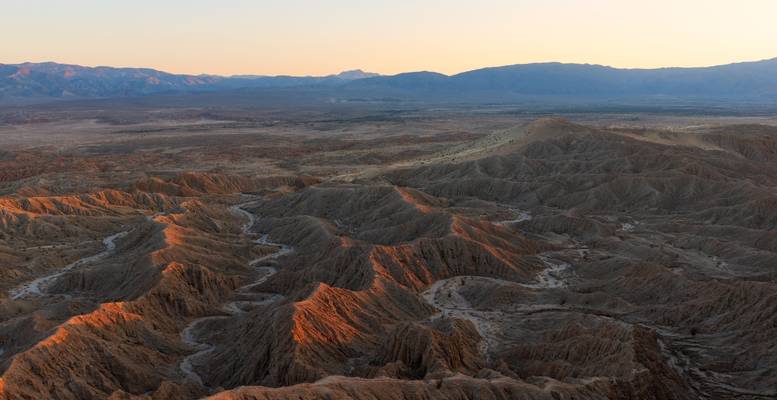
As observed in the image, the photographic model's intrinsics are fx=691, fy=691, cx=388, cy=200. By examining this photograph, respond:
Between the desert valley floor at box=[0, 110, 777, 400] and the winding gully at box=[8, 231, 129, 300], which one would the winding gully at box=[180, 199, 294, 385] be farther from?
the winding gully at box=[8, 231, 129, 300]

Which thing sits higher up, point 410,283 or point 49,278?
point 410,283

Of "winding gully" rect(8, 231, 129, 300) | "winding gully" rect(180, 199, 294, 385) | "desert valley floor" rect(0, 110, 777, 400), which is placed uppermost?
"desert valley floor" rect(0, 110, 777, 400)

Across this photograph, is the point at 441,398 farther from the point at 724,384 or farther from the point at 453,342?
the point at 724,384

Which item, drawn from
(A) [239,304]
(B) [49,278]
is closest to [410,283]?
(A) [239,304]

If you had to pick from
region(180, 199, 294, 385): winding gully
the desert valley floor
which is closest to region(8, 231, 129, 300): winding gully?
the desert valley floor

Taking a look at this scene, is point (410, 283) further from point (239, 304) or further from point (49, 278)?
point (49, 278)

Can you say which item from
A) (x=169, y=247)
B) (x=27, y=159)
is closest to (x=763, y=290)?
(x=169, y=247)

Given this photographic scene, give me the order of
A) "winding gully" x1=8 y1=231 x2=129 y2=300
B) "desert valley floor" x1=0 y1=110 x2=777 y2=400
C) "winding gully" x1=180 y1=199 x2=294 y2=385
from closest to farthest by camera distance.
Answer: "desert valley floor" x1=0 y1=110 x2=777 y2=400 → "winding gully" x1=180 y1=199 x2=294 y2=385 → "winding gully" x1=8 y1=231 x2=129 y2=300

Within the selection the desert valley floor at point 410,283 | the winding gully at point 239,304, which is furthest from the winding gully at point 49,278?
the winding gully at point 239,304

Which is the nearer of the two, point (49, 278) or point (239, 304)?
point (239, 304)
